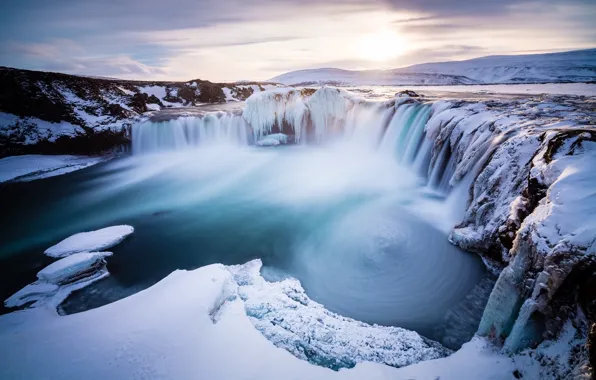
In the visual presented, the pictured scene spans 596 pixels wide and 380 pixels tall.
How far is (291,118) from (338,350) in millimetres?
16912

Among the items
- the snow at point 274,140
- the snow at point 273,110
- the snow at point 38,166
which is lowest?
the snow at point 38,166

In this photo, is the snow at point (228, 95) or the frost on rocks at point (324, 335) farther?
the snow at point (228, 95)

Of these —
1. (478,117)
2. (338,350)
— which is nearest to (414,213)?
(478,117)

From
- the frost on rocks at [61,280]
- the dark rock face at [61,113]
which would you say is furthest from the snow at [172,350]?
the dark rock face at [61,113]

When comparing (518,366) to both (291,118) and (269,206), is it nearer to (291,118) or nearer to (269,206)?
(269,206)

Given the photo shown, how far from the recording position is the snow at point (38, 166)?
13742mm

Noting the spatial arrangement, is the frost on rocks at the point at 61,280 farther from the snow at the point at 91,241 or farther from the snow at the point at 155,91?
the snow at the point at 155,91

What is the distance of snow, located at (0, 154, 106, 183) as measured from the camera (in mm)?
13742

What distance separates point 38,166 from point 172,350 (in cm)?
1671

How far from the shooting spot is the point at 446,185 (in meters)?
9.01

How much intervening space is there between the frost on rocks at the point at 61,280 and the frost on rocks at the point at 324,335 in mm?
3672

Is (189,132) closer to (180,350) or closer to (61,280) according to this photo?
(61,280)

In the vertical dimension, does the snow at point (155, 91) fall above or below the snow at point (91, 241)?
above

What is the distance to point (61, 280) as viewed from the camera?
605 cm
